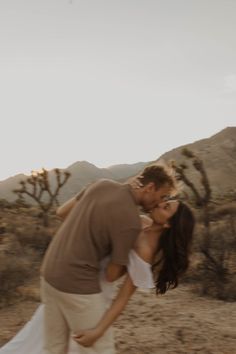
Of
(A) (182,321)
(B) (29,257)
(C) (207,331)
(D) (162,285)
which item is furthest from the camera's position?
(B) (29,257)

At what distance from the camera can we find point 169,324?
6.25 metres

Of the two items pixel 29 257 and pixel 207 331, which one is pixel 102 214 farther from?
pixel 29 257

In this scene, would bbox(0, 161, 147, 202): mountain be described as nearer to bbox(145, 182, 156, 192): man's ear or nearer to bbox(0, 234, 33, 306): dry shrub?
bbox(0, 234, 33, 306): dry shrub

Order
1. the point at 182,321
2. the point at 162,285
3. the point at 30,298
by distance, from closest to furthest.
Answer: the point at 162,285, the point at 182,321, the point at 30,298

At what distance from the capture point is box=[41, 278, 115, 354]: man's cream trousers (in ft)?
8.57

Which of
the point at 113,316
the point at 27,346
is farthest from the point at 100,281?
Answer: the point at 27,346

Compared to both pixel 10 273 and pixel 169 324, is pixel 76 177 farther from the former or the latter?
pixel 169 324

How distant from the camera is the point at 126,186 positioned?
8.29 feet

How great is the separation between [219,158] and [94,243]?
6608cm

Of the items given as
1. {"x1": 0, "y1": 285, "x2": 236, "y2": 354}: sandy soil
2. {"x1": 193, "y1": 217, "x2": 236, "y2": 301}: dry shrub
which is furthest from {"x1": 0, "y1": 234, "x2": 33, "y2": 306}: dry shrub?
{"x1": 193, "y1": 217, "x2": 236, "y2": 301}: dry shrub

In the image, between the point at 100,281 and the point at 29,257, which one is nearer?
the point at 100,281

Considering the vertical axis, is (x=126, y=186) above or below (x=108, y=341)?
above

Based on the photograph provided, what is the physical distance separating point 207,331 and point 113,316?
3644 mm

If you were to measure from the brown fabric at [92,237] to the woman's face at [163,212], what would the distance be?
0.62 ft
